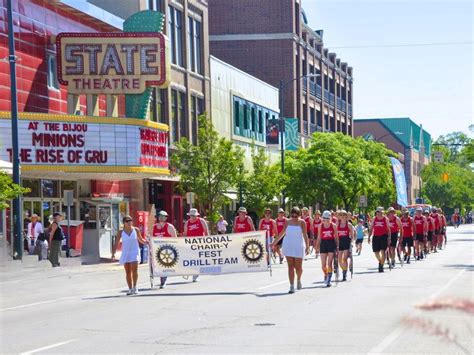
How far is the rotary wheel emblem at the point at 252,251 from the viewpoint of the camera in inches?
824

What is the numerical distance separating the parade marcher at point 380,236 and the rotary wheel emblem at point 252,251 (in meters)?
5.32

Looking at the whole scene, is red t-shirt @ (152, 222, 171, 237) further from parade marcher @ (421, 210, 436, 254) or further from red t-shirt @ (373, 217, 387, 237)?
parade marcher @ (421, 210, 436, 254)

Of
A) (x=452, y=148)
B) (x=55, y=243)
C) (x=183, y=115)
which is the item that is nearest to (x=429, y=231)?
(x=55, y=243)

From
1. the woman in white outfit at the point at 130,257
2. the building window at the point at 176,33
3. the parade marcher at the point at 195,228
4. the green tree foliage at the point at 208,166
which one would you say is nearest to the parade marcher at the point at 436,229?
the green tree foliage at the point at 208,166

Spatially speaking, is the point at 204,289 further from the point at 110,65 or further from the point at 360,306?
the point at 110,65

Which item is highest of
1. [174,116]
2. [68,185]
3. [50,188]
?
[174,116]

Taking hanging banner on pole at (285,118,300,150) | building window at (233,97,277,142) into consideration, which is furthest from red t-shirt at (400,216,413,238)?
hanging banner on pole at (285,118,300,150)

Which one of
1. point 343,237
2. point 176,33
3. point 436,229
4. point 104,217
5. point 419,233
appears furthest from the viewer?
point 176,33

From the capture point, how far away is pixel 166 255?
20.6 m

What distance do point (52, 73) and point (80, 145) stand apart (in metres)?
3.85

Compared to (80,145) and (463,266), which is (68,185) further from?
(463,266)

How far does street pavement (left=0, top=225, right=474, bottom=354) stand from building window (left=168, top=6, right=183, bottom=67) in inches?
937

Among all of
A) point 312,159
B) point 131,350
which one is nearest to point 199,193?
point 312,159

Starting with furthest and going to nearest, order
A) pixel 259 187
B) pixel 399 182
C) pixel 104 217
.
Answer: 1. pixel 399 182
2. pixel 259 187
3. pixel 104 217
